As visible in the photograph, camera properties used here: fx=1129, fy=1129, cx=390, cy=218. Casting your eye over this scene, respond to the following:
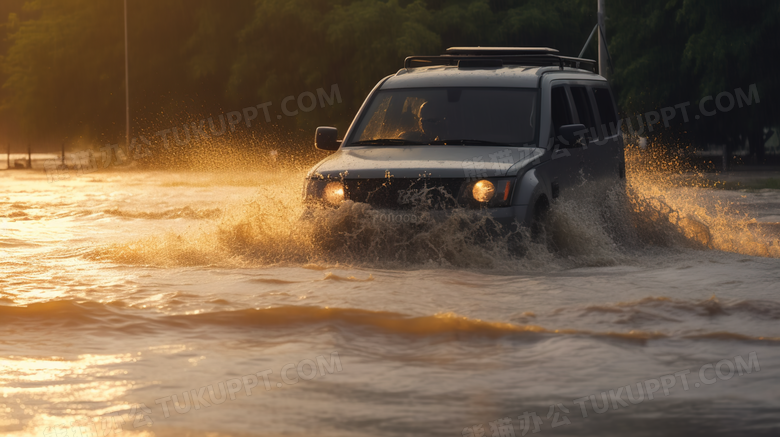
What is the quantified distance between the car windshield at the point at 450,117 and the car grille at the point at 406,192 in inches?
37.0

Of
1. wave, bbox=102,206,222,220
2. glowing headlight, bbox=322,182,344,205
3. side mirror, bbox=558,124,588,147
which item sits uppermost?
side mirror, bbox=558,124,588,147

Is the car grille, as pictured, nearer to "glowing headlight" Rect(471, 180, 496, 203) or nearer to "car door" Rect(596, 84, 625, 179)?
"glowing headlight" Rect(471, 180, 496, 203)

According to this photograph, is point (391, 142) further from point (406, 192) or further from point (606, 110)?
point (606, 110)

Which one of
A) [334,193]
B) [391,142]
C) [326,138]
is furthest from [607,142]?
[334,193]

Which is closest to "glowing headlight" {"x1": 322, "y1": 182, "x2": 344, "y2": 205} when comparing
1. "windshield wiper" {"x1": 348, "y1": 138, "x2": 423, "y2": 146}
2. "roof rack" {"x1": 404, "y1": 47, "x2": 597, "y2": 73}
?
"windshield wiper" {"x1": 348, "y1": 138, "x2": 423, "y2": 146}

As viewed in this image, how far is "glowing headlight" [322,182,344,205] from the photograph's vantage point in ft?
29.0

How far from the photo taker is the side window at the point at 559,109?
9.88 meters

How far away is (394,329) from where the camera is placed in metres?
7.20

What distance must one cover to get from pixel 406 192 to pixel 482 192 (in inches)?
22.7

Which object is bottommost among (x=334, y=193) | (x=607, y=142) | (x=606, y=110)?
(x=334, y=193)

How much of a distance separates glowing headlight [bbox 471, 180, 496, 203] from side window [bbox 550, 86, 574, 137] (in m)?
1.47

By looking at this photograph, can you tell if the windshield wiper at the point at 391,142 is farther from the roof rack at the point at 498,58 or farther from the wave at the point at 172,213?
the wave at the point at 172,213

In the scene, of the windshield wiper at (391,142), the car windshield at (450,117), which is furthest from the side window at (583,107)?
the windshield wiper at (391,142)

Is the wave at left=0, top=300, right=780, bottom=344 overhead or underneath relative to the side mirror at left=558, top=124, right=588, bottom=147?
underneath
